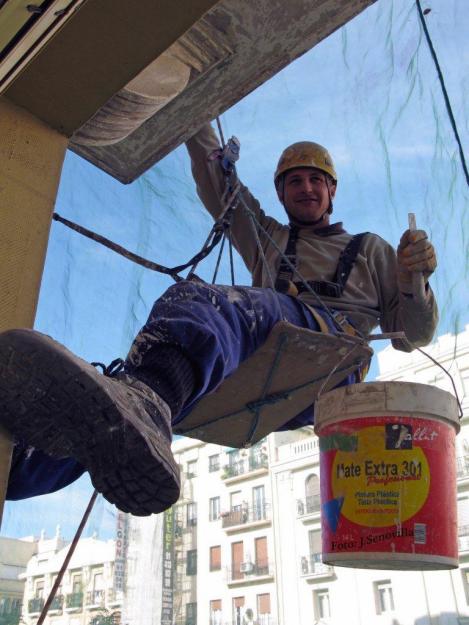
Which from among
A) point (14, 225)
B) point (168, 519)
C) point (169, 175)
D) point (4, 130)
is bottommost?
point (14, 225)

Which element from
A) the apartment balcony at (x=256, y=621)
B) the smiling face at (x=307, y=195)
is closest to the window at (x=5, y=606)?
the smiling face at (x=307, y=195)

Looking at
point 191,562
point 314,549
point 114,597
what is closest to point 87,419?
point 114,597

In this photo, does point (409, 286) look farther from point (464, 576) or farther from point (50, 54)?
point (464, 576)

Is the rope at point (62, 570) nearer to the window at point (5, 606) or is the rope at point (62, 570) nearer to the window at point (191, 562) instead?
the window at point (5, 606)

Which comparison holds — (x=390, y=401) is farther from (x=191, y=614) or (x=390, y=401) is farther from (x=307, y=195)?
(x=191, y=614)

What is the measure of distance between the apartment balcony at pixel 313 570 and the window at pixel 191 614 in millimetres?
5532

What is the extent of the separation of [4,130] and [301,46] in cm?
90

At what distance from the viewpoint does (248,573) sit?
22.8m

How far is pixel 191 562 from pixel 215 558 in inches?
71.1

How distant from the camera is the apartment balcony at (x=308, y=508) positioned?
21684mm

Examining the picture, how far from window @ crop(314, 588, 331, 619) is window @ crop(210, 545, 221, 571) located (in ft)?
12.3

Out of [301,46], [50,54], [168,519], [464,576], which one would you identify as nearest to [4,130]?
[50,54]

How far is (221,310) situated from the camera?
5.45 feet

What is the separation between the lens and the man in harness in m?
1.11
